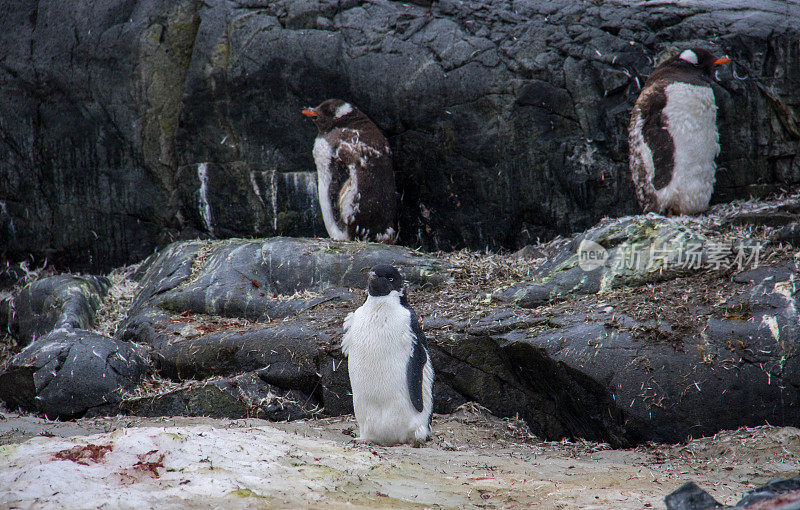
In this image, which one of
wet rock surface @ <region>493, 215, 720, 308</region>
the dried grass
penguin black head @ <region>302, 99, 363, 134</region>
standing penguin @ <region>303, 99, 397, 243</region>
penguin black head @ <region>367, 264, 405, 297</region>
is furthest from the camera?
penguin black head @ <region>302, 99, 363, 134</region>

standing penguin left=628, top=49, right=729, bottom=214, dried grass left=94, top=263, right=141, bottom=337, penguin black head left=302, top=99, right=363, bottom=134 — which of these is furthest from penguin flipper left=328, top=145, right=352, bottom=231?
standing penguin left=628, top=49, right=729, bottom=214

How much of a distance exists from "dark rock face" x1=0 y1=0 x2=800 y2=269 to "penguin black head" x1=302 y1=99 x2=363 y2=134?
455 millimetres

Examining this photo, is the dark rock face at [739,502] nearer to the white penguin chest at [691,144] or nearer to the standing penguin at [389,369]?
the standing penguin at [389,369]

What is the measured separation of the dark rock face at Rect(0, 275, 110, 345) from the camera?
776cm

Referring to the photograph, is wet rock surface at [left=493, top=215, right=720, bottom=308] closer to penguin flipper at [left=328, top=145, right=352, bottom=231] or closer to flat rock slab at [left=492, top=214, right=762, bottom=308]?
flat rock slab at [left=492, top=214, right=762, bottom=308]

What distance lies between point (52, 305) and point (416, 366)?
4.89 metres

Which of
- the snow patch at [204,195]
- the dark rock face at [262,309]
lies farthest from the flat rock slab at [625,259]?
the snow patch at [204,195]

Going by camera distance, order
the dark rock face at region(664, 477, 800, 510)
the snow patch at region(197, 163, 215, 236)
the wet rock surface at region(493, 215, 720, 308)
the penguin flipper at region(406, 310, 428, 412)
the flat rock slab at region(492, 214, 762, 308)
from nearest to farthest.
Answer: the dark rock face at region(664, 477, 800, 510)
the penguin flipper at region(406, 310, 428, 412)
the flat rock slab at region(492, 214, 762, 308)
the wet rock surface at region(493, 215, 720, 308)
the snow patch at region(197, 163, 215, 236)

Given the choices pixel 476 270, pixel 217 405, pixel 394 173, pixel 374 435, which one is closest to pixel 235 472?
pixel 374 435

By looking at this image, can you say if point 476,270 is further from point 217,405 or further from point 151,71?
point 151,71

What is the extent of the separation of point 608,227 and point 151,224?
239 inches

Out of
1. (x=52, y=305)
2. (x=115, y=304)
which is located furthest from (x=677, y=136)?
(x=52, y=305)

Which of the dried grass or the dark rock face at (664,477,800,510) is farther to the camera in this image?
the dried grass

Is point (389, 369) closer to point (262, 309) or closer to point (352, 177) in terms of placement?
point (262, 309)
